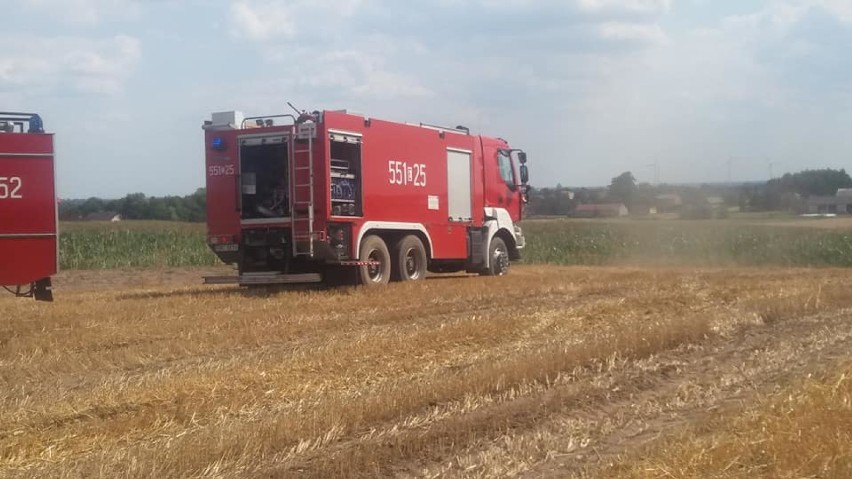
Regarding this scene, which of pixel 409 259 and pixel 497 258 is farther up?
pixel 409 259

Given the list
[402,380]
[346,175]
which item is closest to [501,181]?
[346,175]

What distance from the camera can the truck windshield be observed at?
2366 cm

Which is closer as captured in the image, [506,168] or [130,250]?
[506,168]

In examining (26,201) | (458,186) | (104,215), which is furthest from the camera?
(104,215)

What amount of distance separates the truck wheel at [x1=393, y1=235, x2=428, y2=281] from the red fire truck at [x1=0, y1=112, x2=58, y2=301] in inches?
331

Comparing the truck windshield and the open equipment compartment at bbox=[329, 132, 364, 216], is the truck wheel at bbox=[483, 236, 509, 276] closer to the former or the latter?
the truck windshield

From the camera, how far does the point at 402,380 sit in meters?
9.54

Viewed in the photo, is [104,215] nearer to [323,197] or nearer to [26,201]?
[323,197]

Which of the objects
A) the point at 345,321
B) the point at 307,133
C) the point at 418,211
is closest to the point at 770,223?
the point at 418,211

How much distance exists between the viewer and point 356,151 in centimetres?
1866

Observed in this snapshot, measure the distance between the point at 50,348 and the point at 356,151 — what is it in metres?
8.30

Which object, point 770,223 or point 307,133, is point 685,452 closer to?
point 307,133

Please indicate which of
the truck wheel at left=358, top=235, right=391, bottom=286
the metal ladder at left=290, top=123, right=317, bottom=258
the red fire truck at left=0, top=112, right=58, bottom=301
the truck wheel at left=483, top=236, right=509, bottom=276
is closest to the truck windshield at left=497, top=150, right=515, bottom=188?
the truck wheel at left=483, top=236, right=509, bottom=276

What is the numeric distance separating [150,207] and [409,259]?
173ft
